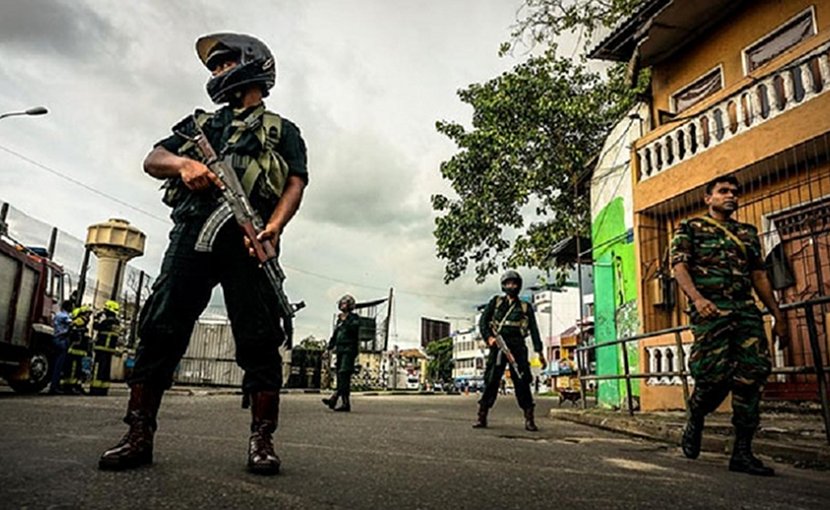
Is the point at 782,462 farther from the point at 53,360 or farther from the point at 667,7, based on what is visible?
the point at 53,360

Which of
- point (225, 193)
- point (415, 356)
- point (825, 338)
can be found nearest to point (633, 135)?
point (825, 338)

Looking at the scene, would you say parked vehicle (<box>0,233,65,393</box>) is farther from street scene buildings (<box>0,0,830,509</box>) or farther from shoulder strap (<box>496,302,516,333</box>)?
shoulder strap (<box>496,302,516,333</box>)

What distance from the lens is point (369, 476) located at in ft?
9.33

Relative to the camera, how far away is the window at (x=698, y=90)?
9594 mm

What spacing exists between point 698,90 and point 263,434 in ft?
31.3

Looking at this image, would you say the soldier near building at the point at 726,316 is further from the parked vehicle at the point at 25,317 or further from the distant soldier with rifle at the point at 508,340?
the parked vehicle at the point at 25,317

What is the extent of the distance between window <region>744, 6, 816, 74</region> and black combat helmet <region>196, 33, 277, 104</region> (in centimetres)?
785

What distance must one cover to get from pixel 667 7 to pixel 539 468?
8287mm

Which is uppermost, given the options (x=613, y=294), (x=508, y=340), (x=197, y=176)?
(x=613, y=294)

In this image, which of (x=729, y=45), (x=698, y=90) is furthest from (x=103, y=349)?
(x=729, y=45)

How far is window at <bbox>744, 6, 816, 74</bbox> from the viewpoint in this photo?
820 cm

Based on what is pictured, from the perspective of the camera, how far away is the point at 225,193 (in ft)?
9.42

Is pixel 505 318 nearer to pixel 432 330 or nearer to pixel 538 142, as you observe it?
pixel 538 142

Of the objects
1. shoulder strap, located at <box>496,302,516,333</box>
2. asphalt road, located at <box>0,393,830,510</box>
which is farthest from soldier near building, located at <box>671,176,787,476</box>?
shoulder strap, located at <box>496,302,516,333</box>
